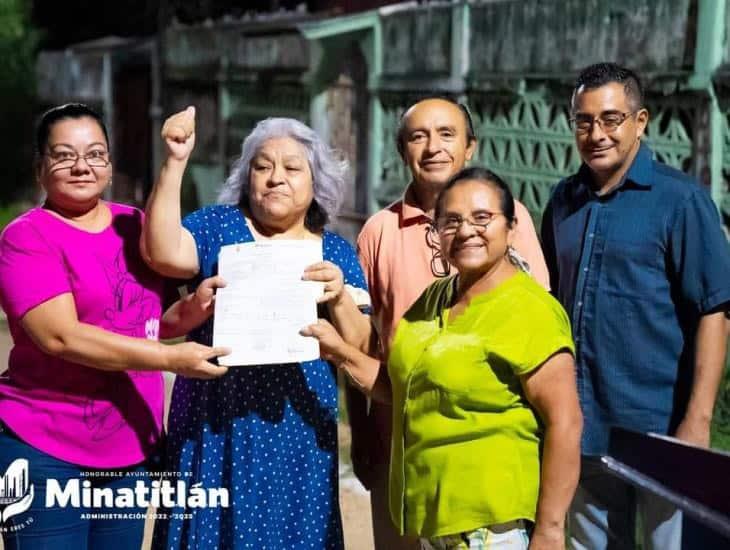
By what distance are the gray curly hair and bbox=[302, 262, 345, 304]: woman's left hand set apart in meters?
0.25

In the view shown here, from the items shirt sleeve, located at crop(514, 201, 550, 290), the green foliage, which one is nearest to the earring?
shirt sleeve, located at crop(514, 201, 550, 290)

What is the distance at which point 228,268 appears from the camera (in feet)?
10.4

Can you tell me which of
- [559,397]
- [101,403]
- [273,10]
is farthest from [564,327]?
[273,10]

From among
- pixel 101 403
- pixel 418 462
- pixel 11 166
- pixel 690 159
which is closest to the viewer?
pixel 418 462

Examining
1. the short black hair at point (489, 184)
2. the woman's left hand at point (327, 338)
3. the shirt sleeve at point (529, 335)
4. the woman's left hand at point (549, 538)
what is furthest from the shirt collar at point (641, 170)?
the woman's left hand at point (549, 538)

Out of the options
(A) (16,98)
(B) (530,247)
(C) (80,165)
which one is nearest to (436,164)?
(B) (530,247)

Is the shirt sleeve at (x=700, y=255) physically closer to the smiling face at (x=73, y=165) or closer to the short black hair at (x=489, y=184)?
the short black hair at (x=489, y=184)

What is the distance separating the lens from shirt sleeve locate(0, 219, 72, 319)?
3133 mm

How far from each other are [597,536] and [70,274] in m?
1.75

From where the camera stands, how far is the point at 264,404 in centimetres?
331

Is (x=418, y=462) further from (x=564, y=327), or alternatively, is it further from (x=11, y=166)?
(x=11, y=166)

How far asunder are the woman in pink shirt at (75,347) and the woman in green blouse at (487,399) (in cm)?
59

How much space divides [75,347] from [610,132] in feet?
5.27

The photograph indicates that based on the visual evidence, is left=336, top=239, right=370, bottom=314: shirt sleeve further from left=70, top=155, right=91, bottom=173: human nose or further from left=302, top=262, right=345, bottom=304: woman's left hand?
left=70, top=155, right=91, bottom=173: human nose
